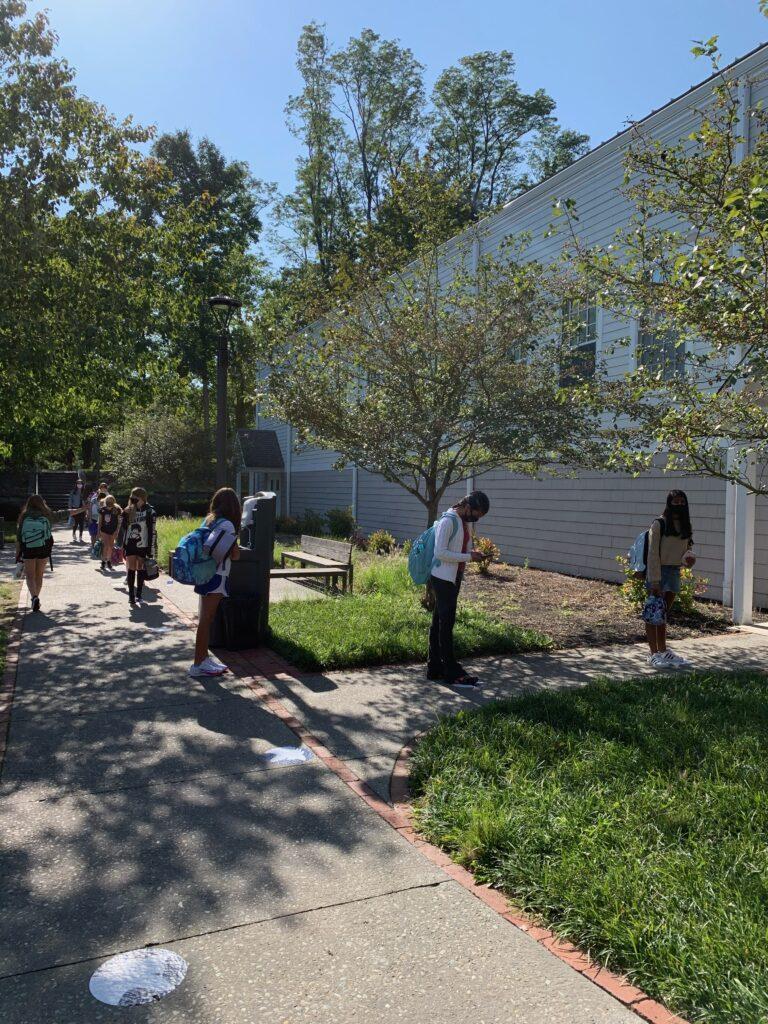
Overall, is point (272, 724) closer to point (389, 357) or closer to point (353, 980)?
point (353, 980)

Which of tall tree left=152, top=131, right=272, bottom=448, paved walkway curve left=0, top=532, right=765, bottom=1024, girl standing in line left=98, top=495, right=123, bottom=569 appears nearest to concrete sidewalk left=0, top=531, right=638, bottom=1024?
paved walkway curve left=0, top=532, right=765, bottom=1024

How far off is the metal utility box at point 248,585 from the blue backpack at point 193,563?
3.61ft

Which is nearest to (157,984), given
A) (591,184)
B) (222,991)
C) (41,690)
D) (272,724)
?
(222,991)

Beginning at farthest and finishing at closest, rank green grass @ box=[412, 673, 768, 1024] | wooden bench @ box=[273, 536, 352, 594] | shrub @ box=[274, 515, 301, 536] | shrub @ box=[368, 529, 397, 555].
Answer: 1. shrub @ box=[274, 515, 301, 536]
2. shrub @ box=[368, 529, 397, 555]
3. wooden bench @ box=[273, 536, 352, 594]
4. green grass @ box=[412, 673, 768, 1024]

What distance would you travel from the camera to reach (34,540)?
34.3 feet

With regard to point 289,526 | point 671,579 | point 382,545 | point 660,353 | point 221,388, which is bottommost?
point 289,526

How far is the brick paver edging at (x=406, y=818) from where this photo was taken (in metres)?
2.77

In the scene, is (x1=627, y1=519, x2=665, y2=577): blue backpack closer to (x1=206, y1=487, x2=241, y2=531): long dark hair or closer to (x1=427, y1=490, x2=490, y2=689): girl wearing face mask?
(x1=427, y1=490, x2=490, y2=689): girl wearing face mask

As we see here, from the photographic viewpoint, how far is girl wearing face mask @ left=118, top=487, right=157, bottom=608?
11023 millimetres

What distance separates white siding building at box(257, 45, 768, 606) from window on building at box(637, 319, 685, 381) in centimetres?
12

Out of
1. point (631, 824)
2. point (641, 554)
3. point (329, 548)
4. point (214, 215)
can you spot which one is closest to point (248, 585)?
point (641, 554)

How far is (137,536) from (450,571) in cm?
577

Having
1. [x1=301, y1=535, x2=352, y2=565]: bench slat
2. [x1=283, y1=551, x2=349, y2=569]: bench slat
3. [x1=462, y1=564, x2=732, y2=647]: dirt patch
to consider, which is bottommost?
[x1=462, y1=564, x2=732, y2=647]: dirt patch

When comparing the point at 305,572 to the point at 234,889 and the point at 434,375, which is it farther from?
the point at 234,889
